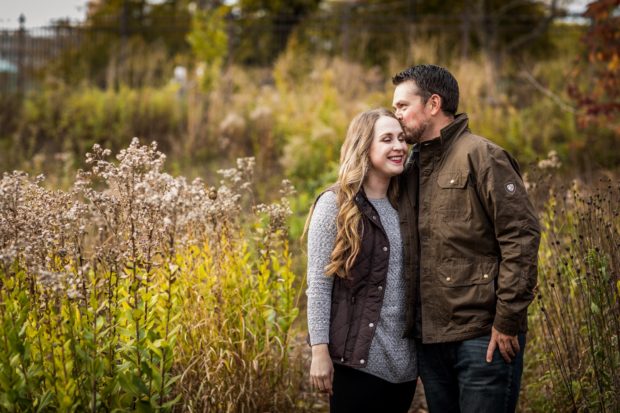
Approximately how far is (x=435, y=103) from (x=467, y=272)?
0.80 m

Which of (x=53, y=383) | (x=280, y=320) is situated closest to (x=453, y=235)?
(x=280, y=320)

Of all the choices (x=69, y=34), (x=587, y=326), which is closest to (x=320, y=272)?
(x=587, y=326)

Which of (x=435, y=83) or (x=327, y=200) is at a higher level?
(x=435, y=83)

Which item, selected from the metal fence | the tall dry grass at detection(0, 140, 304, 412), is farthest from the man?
the metal fence

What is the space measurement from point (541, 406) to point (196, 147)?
802 cm

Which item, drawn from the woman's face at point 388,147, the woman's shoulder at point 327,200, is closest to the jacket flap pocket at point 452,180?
the woman's face at point 388,147

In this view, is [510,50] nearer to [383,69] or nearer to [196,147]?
[383,69]

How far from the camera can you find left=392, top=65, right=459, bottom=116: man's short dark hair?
296 cm

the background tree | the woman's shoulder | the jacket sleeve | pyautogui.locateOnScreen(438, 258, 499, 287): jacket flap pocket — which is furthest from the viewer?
the background tree

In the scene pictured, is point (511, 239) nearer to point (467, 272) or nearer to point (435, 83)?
point (467, 272)

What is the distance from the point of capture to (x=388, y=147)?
2.92 metres

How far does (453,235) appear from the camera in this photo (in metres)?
2.75

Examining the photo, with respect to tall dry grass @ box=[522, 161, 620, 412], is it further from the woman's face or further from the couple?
the woman's face

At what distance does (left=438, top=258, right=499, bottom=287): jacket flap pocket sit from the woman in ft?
0.75
